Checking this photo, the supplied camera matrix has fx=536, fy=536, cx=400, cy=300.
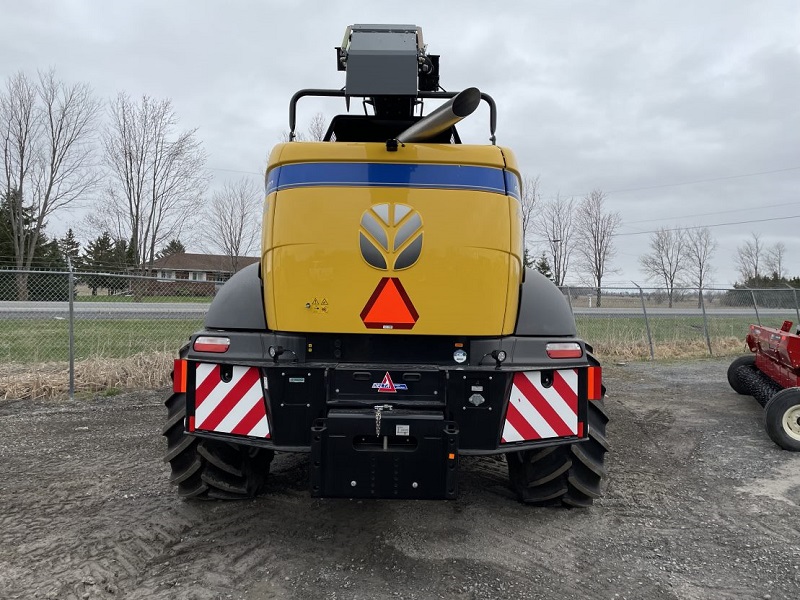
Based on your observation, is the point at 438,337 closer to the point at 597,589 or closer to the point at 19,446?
the point at 597,589

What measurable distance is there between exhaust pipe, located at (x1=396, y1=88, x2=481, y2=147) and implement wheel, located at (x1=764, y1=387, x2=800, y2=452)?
4.56 m

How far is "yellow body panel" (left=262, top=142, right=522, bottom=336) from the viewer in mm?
2992

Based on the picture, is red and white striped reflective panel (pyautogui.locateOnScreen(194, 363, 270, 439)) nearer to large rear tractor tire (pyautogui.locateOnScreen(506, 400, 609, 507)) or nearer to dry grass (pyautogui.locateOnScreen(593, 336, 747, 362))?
large rear tractor tire (pyautogui.locateOnScreen(506, 400, 609, 507))

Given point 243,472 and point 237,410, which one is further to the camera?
point 243,472

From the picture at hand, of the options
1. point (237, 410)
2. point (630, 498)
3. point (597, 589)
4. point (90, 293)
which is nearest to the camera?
point (597, 589)

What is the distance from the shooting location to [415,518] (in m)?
3.46

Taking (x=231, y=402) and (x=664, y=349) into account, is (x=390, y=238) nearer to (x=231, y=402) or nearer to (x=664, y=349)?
(x=231, y=402)

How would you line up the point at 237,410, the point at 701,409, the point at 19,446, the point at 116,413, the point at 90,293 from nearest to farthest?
the point at 237,410, the point at 19,446, the point at 116,413, the point at 701,409, the point at 90,293

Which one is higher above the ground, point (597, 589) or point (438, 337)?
point (438, 337)

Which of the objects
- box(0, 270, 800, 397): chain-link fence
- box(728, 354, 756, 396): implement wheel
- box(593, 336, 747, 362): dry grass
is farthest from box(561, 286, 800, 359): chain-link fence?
box(0, 270, 800, 397): chain-link fence

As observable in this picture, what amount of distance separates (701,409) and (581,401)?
5.00 m

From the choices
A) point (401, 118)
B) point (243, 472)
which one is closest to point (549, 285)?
point (401, 118)

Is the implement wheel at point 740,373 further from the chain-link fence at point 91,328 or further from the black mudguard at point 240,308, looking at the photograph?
the black mudguard at point 240,308

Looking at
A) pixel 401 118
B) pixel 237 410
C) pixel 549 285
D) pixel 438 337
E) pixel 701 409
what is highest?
pixel 401 118
